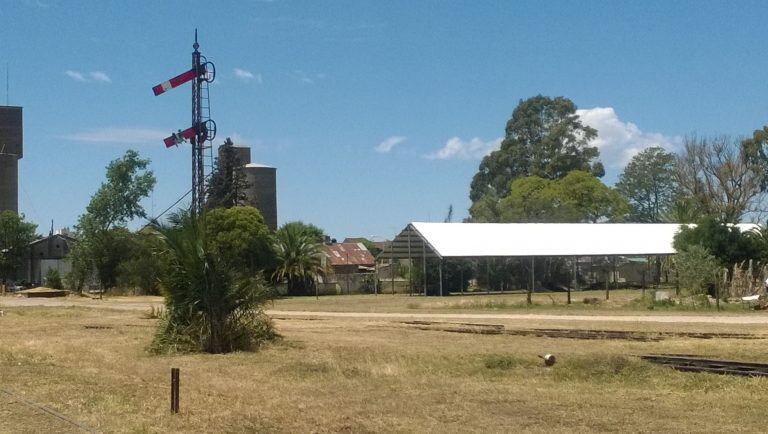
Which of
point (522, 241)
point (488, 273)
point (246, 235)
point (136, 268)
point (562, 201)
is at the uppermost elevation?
point (562, 201)

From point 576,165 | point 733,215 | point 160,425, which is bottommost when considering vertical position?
point 160,425

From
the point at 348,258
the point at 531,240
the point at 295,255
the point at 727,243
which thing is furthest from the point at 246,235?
the point at 727,243

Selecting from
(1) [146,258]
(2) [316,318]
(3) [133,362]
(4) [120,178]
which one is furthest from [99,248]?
(3) [133,362]

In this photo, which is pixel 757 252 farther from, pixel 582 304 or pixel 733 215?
pixel 733 215

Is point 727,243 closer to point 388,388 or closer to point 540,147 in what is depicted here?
point 388,388

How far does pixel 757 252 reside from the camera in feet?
172

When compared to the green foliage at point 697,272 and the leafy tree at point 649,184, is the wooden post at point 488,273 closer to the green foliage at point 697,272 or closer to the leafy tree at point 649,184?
the green foliage at point 697,272

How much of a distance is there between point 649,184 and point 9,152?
81.5 m

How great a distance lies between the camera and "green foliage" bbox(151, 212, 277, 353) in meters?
23.0

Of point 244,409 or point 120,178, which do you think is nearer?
point 244,409

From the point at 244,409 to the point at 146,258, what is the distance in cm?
6055

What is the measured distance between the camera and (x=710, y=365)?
1684 centimetres

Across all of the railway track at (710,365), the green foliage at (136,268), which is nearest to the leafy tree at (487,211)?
the green foliage at (136,268)

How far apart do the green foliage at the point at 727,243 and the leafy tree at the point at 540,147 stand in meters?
54.7
